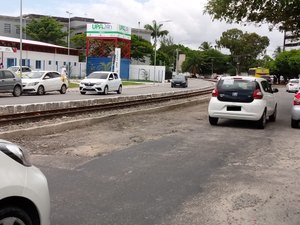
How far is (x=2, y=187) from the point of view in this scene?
3.26m

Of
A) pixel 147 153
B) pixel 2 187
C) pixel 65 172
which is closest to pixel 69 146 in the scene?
pixel 147 153

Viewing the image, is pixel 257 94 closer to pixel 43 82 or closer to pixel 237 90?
pixel 237 90

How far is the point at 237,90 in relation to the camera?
13203 millimetres

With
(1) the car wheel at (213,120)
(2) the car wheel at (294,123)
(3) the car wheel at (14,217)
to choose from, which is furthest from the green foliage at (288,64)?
(3) the car wheel at (14,217)

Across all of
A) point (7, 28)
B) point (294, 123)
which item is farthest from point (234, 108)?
point (7, 28)

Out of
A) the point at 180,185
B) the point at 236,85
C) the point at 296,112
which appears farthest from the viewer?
the point at 296,112

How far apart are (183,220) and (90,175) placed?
232 centimetres

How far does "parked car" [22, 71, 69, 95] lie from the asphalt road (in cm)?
1826

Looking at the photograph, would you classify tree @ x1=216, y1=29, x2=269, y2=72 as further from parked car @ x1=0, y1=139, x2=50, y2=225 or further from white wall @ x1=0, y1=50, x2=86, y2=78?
parked car @ x1=0, y1=139, x2=50, y2=225

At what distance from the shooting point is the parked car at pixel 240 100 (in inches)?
514

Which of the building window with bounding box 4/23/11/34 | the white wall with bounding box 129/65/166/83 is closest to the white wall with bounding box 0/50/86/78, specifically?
the white wall with bounding box 129/65/166/83

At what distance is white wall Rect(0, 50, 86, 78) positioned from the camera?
171 ft

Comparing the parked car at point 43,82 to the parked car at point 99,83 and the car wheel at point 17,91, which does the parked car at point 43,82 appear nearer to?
the parked car at point 99,83

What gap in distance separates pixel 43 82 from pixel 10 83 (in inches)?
135
